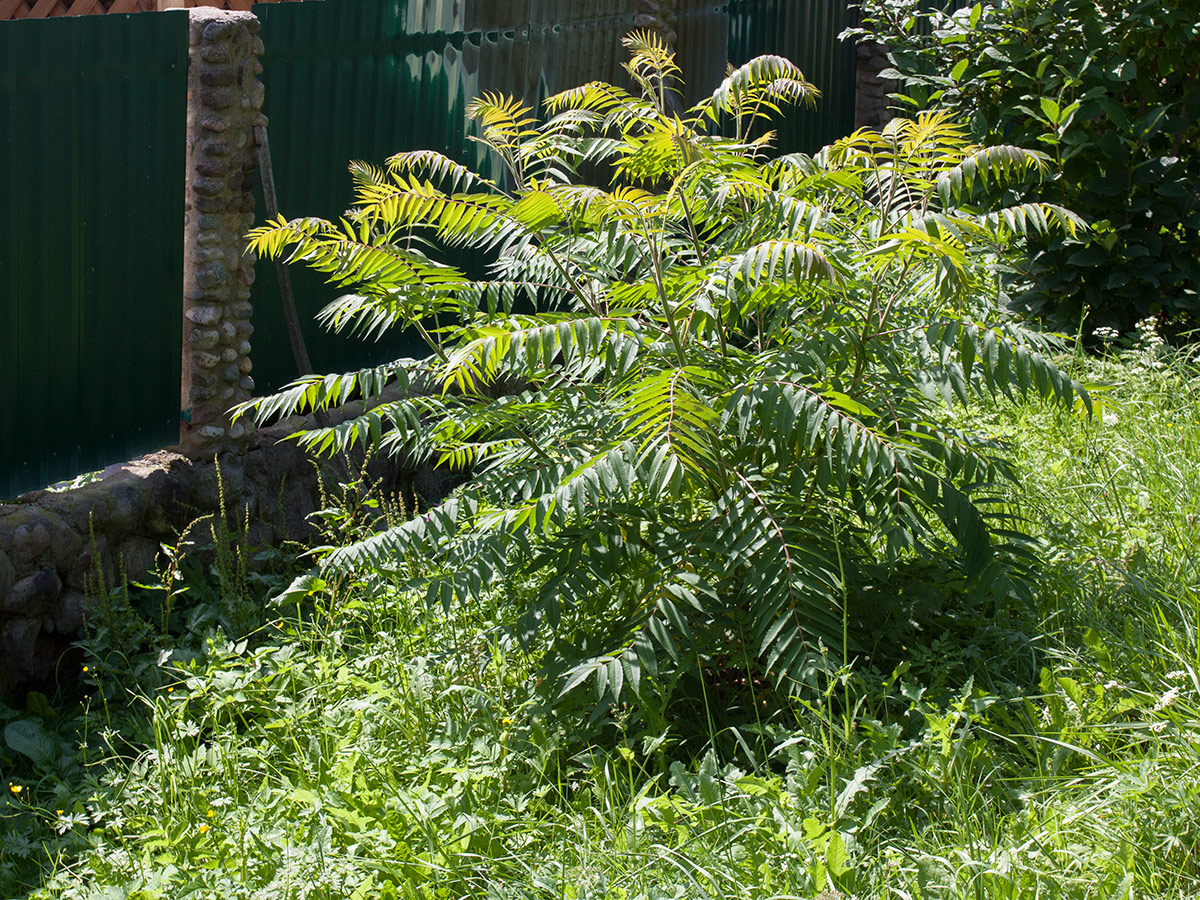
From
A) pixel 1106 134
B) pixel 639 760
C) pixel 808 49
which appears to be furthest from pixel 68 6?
pixel 639 760

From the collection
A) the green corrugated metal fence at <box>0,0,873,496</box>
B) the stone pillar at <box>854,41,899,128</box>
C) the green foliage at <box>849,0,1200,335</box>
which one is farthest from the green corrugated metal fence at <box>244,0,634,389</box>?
the stone pillar at <box>854,41,899,128</box>

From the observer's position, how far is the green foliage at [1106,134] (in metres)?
6.46

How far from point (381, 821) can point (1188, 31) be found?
6211 millimetres

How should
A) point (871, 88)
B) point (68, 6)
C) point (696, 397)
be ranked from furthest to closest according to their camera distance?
point (871, 88) < point (68, 6) < point (696, 397)

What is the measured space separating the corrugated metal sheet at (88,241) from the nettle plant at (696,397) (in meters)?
1.59

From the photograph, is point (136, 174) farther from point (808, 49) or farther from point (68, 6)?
point (808, 49)

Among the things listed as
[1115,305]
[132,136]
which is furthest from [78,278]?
[1115,305]

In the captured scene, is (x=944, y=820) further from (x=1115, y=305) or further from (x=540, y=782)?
(x=1115, y=305)

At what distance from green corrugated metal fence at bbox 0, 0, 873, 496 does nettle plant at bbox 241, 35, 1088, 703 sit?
1598mm

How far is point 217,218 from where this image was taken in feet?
16.3

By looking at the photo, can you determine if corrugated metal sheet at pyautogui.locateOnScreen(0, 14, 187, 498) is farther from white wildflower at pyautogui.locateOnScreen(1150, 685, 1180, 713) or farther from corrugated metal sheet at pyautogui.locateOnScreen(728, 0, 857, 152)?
corrugated metal sheet at pyautogui.locateOnScreen(728, 0, 857, 152)

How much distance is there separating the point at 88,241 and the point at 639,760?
10.3 feet

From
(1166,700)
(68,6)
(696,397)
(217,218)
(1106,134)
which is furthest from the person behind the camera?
(68,6)

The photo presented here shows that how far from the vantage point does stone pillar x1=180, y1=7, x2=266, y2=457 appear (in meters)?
4.88
